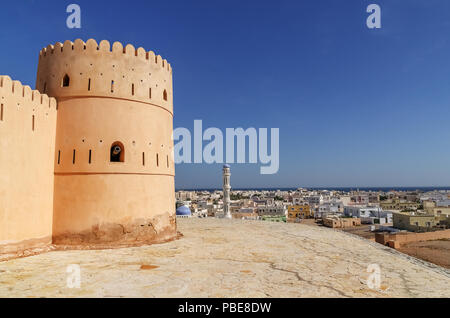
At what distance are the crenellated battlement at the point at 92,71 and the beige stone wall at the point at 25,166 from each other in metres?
0.89

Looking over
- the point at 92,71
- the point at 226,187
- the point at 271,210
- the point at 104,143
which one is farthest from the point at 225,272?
the point at 271,210

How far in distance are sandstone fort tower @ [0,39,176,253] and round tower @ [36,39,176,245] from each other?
0.03 m

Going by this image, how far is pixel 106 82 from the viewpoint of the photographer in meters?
9.52

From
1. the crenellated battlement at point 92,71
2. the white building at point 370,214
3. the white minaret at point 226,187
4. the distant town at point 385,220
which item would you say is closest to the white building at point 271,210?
the distant town at point 385,220

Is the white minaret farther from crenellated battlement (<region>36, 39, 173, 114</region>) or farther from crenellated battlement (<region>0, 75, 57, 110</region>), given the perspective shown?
crenellated battlement (<region>0, 75, 57, 110</region>)

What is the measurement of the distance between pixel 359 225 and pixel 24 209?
170 ft

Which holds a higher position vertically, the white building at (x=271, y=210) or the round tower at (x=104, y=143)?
the round tower at (x=104, y=143)

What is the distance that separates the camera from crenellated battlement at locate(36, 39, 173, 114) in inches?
371

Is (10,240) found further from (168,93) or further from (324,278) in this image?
(324,278)

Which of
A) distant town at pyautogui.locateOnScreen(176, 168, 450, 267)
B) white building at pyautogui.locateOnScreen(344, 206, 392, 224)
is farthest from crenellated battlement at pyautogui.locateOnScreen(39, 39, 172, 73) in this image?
white building at pyautogui.locateOnScreen(344, 206, 392, 224)

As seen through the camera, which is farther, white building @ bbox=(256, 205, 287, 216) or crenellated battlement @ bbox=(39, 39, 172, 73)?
white building @ bbox=(256, 205, 287, 216)

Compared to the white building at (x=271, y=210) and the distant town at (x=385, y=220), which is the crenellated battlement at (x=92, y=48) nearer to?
the distant town at (x=385, y=220)

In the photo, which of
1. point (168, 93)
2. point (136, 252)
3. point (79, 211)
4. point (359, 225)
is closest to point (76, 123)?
point (79, 211)

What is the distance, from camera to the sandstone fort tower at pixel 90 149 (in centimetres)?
836
